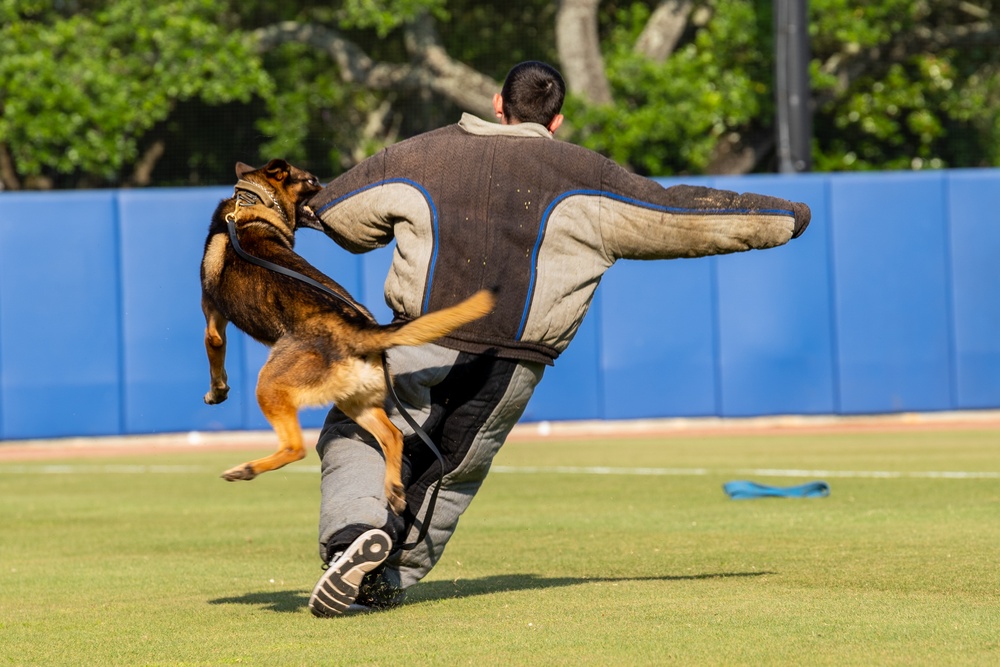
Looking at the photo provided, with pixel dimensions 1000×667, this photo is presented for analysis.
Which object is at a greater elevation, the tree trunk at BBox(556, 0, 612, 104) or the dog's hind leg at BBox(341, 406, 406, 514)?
the tree trunk at BBox(556, 0, 612, 104)

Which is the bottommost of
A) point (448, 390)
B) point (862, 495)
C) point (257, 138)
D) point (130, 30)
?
point (862, 495)

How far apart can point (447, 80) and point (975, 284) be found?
8.56 m

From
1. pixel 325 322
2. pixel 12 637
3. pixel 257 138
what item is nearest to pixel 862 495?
pixel 325 322

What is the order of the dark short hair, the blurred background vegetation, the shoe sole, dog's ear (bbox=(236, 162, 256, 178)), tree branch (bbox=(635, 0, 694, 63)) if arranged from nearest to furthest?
the shoe sole → the dark short hair → dog's ear (bbox=(236, 162, 256, 178)) → the blurred background vegetation → tree branch (bbox=(635, 0, 694, 63))

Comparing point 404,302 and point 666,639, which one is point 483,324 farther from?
point 666,639

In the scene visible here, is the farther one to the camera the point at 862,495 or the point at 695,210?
the point at 862,495

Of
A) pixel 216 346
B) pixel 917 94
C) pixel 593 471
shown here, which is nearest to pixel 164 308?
pixel 593 471

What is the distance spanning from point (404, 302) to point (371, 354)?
28 cm

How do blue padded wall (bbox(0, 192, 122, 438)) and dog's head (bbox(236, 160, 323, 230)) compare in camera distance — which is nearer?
dog's head (bbox(236, 160, 323, 230))

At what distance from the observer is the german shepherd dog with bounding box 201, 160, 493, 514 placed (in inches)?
209

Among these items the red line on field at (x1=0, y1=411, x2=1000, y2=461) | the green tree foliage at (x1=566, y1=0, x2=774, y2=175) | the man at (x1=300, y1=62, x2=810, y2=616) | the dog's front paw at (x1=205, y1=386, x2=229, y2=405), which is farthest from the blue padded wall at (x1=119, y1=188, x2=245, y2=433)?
the man at (x1=300, y1=62, x2=810, y2=616)

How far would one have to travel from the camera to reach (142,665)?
179 inches

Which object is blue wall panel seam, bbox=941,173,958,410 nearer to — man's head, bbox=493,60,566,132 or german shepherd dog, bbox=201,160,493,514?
man's head, bbox=493,60,566,132

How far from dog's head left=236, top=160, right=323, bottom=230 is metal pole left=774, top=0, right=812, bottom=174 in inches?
543
